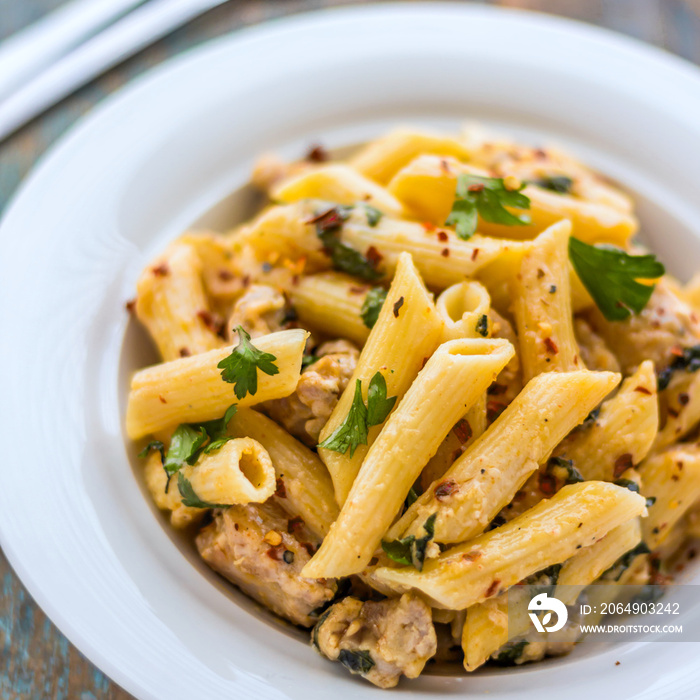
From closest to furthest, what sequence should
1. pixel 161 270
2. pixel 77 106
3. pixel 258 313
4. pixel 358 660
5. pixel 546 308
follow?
1. pixel 358 660
2. pixel 546 308
3. pixel 258 313
4. pixel 161 270
5. pixel 77 106

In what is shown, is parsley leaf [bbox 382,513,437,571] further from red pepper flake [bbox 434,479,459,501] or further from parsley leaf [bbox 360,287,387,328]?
parsley leaf [bbox 360,287,387,328]

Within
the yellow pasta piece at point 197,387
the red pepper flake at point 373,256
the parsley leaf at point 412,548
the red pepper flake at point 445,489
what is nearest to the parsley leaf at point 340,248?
the red pepper flake at point 373,256

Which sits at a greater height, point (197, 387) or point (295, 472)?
point (197, 387)

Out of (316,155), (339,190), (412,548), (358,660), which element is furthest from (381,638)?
(316,155)

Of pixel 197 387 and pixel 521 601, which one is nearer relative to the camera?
pixel 521 601

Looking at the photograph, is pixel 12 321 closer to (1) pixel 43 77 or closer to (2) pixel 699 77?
(1) pixel 43 77

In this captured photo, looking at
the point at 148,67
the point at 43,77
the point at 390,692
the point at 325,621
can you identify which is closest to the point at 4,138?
the point at 43,77

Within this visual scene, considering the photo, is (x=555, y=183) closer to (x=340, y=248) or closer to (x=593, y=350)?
(x=593, y=350)

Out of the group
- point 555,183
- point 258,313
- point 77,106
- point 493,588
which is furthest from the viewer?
point 77,106

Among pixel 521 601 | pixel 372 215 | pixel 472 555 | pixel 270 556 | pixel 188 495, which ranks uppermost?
pixel 372 215
